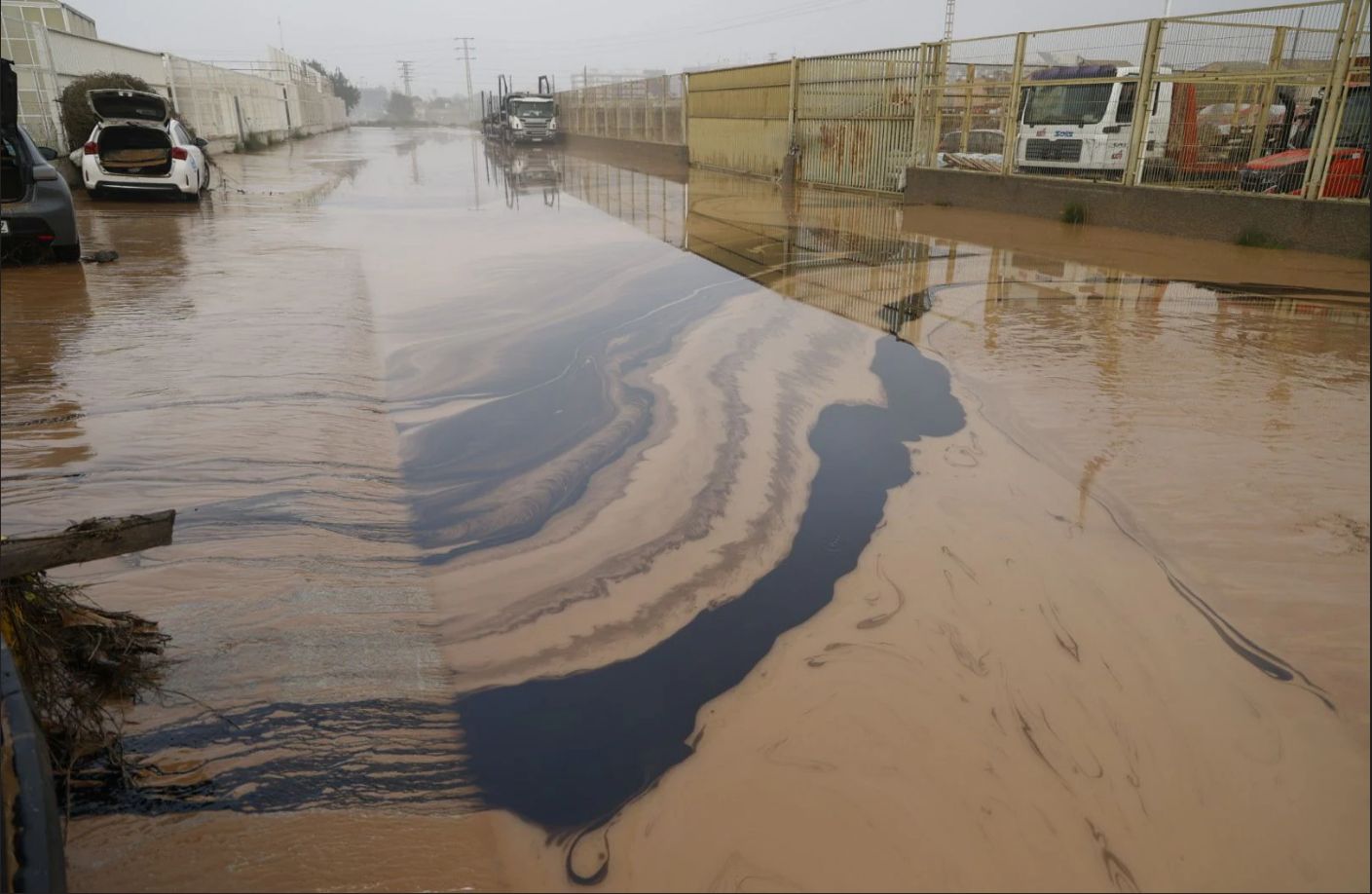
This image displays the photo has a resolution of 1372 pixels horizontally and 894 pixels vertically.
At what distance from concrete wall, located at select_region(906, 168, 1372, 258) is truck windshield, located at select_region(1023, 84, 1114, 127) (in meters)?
1.23

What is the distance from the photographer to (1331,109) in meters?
9.40

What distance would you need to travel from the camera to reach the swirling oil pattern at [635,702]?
2.42 meters

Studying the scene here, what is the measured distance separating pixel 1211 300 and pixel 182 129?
51.4 ft

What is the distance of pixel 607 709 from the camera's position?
272cm

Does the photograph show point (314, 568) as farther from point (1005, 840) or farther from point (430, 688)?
point (1005, 840)

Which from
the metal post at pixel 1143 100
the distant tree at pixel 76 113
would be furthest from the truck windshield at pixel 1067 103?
the distant tree at pixel 76 113

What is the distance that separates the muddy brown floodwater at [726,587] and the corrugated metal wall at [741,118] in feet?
47.0

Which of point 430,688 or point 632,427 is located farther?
point 632,427

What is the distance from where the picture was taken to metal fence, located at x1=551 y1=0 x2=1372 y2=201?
31.7 feet

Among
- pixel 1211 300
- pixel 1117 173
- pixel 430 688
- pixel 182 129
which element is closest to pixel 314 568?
pixel 430 688

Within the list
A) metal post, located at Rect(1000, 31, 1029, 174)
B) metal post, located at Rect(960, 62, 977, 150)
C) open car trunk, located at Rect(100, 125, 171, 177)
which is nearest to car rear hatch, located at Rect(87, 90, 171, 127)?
open car trunk, located at Rect(100, 125, 171, 177)

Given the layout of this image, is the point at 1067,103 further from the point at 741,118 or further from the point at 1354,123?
the point at 741,118

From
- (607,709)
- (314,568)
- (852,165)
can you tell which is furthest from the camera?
(852,165)

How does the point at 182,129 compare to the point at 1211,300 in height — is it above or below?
above
